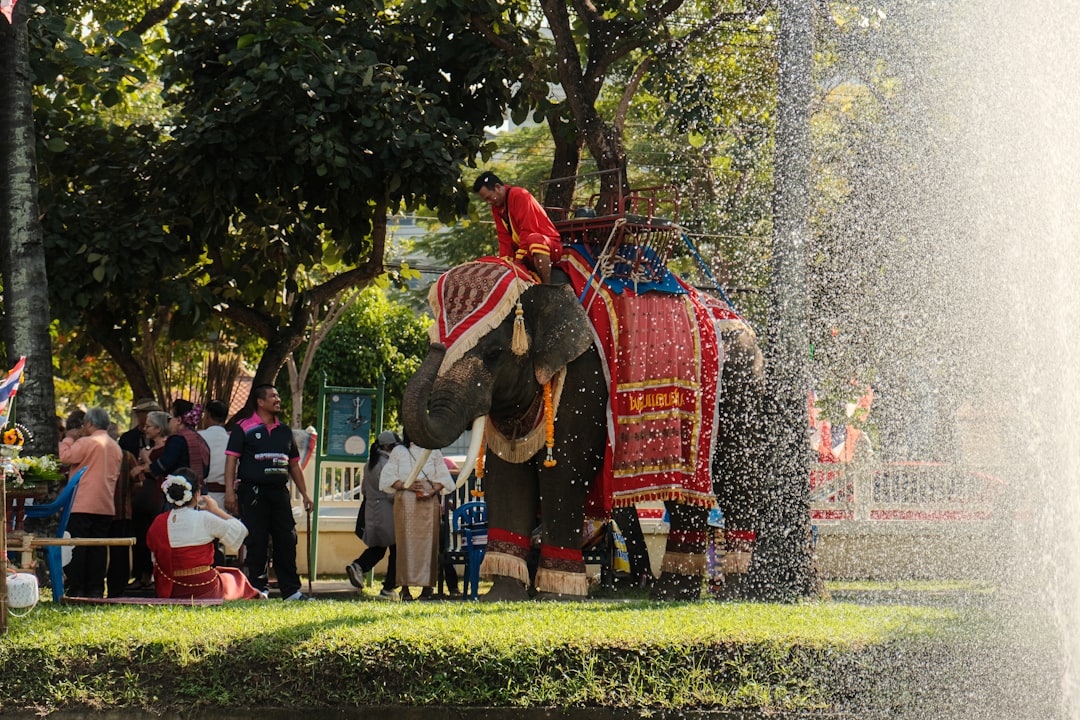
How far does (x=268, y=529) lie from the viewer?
10.3 meters

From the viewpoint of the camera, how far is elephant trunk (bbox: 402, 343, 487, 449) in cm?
855

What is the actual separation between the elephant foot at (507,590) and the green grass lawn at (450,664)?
6.79ft

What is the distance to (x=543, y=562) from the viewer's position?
30.4 feet

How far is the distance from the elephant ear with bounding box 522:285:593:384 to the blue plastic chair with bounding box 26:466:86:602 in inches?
133

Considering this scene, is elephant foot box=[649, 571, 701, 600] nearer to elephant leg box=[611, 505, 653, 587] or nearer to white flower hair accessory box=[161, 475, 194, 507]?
elephant leg box=[611, 505, 653, 587]

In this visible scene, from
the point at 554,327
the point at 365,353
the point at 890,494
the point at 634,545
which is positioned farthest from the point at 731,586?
the point at 365,353

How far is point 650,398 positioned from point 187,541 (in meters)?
3.19

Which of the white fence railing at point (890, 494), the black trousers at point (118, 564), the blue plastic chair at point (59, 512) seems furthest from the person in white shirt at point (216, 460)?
the white fence railing at point (890, 494)

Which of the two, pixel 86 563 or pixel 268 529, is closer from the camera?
pixel 86 563

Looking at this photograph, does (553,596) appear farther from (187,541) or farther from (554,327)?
(187,541)

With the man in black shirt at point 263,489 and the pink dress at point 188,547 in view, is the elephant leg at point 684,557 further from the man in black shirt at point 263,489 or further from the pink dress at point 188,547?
the pink dress at point 188,547

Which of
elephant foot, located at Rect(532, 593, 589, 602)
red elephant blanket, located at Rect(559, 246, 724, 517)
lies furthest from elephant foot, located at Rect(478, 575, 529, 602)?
red elephant blanket, located at Rect(559, 246, 724, 517)

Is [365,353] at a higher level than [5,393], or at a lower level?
higher

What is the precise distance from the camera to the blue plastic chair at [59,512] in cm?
938
